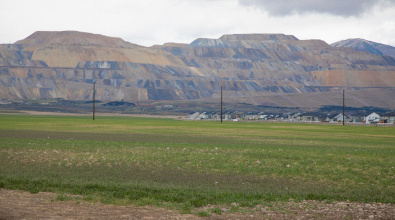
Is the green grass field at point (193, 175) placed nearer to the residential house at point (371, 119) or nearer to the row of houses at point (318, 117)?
the residential house at point (371, 119)

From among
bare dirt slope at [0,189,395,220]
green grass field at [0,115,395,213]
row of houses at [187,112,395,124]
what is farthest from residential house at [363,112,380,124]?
bare dirt slope at [0,189,395,220]

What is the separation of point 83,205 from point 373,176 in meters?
13.1

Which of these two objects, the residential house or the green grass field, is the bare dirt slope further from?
the residential house

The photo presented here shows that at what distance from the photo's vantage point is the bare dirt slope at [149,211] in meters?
14.3

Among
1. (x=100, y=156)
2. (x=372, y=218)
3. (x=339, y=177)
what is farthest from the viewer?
(x=100, y=156)

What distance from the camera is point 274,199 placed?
57.3ft

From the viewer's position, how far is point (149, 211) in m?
15.2

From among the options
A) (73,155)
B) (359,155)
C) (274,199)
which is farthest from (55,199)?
(359,155)

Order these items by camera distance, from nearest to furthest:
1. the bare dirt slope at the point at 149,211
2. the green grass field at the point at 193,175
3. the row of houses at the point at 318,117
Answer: the bare dirt slope at the point at 149,211 → the green grass field at the point at 193,175 → the row of houses at the point at 318,117

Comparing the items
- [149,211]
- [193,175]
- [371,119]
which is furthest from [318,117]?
[149,211]

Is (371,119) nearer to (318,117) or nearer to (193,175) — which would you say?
(318,117)

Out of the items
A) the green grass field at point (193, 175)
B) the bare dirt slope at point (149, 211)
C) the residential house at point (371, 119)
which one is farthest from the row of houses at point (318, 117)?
the bare dirt slope at point (149, 211)

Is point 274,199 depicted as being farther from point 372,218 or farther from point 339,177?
point 339,177

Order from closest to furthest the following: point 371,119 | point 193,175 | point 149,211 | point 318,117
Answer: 1. point 149,211
2. point 193,175
3. point 371,119
4. point 318,117
